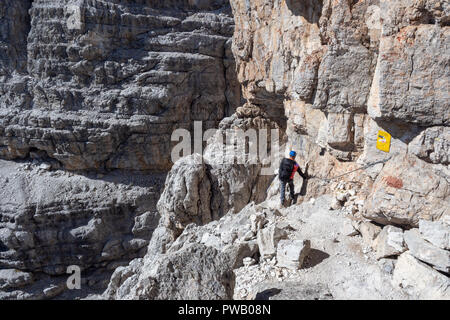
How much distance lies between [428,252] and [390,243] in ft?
2.40

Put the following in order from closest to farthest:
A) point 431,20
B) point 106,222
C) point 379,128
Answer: point 431,20 → point 379,128 → point 106,222

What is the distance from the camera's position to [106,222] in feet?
72.8

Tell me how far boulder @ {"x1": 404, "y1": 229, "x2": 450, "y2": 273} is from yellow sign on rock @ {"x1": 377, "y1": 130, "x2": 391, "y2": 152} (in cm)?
183

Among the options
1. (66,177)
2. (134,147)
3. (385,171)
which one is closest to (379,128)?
(385,171)

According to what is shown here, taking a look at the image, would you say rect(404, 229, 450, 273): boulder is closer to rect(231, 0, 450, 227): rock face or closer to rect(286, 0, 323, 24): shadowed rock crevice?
rect(231, 0, 450, 227): rock face

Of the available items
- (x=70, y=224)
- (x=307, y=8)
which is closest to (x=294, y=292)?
(x=307, y=8)

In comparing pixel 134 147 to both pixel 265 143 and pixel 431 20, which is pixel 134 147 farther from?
pixel 431 20

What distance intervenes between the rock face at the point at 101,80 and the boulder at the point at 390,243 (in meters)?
19.2

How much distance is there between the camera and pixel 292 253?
19.4 ft

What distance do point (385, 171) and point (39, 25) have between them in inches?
953

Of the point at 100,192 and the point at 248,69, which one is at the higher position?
the point at 248,69

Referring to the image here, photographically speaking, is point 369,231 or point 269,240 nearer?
point 369,231

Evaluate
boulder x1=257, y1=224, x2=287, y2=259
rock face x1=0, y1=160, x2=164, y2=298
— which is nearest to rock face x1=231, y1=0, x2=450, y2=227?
boulder x1=257, y1=224, x2=287, y2=259

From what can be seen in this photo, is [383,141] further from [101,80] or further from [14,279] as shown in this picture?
[14,279]
